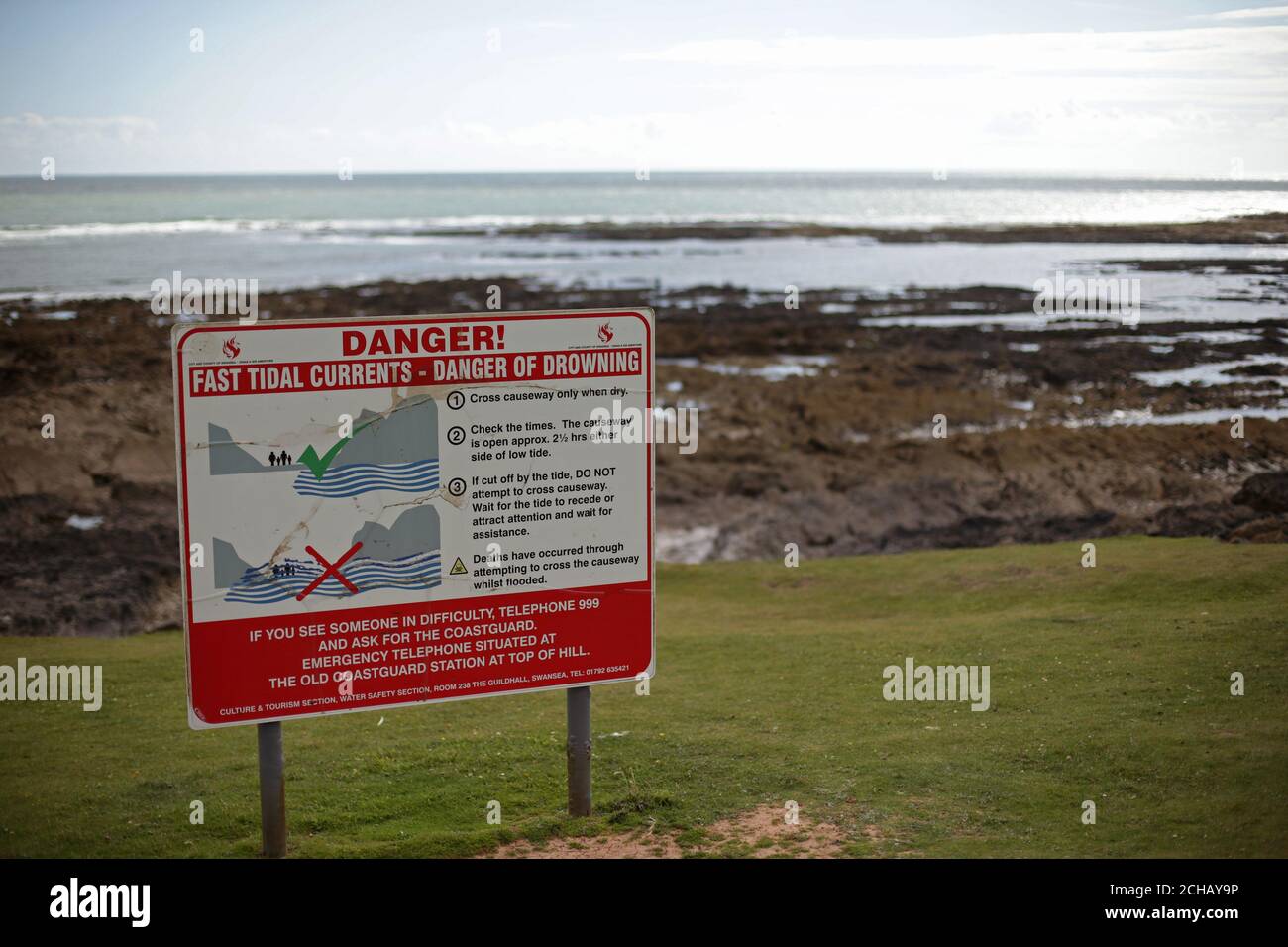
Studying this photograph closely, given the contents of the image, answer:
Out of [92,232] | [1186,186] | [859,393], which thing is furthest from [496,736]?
[92,232]

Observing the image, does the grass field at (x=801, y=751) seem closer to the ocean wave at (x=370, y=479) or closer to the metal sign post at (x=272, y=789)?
the metal sign post at (x=272, y=789)

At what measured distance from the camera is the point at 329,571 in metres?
6.48

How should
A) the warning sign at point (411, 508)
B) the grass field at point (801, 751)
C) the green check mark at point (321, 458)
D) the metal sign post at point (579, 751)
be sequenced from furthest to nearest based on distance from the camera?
1. the metal sign post at point (579, 751)
2. the grass field at point (801, 751)
3. the green check mark at point (321, 458)
4. the warning sign at point (411, 508)

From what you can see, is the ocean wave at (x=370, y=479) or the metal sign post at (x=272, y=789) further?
the metal sign post at (x=272, y=789)

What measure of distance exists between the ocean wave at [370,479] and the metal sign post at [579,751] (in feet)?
5.13

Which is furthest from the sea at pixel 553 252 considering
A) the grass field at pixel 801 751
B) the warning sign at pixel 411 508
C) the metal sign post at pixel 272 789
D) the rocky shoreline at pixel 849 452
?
the metal sign post at pixel 272 789

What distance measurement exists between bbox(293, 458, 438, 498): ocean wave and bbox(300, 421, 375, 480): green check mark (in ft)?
0.10

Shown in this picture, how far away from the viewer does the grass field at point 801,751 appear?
276 inches

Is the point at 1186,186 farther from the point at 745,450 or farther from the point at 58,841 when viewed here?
the point at 58,841

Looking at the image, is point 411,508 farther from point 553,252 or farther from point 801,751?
point 553,252

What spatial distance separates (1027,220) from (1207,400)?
3264 inches

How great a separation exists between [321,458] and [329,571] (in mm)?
627

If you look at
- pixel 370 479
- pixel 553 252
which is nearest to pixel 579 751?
pixel 370 479

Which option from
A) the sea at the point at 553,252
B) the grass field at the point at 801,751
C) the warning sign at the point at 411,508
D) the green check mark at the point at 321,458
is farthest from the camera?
the sea at the point at 553,252
